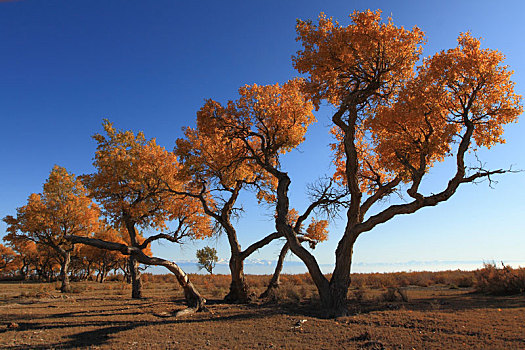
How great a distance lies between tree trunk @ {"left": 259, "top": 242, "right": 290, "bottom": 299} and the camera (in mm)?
19014

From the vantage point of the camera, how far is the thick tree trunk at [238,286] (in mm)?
18031

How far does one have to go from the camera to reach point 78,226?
30.7 m

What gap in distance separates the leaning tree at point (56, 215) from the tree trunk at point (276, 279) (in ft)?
61.8

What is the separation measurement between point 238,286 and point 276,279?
8.63 ft

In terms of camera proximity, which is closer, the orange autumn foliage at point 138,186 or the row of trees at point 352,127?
the row of trees at point 352,127

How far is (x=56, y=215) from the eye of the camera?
2939 cm

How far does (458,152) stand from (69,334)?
14744 mm

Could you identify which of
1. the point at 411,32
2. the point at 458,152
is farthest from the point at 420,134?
the point at 411,32

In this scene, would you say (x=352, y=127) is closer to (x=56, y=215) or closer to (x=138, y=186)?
(x=138, y=186)

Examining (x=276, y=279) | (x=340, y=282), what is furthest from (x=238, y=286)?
(x=340, y=282)

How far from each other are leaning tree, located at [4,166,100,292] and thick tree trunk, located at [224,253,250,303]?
17524 mm

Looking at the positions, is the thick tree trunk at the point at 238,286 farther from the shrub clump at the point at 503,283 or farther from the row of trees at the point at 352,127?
the shrub clump at the point at 503,283

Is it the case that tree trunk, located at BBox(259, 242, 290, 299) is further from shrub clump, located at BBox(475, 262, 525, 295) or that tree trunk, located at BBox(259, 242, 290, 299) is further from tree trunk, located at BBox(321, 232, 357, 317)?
shrub clump, located at BBox(475, 262, 525, 295)

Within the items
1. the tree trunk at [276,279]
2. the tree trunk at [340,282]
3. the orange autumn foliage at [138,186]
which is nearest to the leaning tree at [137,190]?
the orange autumn foliage at [138,186]
